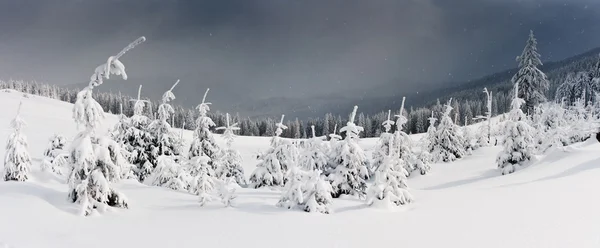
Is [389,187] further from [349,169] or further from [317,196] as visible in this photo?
[349,169]

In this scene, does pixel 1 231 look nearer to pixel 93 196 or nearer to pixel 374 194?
pixel 93 196

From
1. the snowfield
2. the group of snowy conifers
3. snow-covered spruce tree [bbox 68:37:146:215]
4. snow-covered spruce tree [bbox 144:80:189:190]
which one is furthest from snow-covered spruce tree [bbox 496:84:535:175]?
snow-covered spruce tree [bbox 68:37:146:215]

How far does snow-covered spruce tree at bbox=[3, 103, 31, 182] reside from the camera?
1775 centimetres

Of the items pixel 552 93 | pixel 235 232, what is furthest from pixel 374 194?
pixel 552 93

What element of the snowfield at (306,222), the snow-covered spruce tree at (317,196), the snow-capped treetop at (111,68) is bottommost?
the snowfield at (306,222)

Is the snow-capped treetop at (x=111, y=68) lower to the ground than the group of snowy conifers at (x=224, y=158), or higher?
higher

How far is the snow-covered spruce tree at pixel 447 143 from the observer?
120 ft

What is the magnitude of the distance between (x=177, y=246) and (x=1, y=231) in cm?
450

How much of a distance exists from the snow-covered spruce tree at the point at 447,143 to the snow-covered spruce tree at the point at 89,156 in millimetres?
32083

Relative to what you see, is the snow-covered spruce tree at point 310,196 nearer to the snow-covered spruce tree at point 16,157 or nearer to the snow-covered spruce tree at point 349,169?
the snow-covered spruce tree at point 349,169

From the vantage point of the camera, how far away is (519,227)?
1048 cm

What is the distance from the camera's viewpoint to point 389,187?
13789 mm

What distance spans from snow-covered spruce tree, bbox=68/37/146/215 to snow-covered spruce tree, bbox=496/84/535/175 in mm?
25529

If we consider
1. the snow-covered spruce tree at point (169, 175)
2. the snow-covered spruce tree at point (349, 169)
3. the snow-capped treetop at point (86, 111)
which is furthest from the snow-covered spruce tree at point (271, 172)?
the snow-capped treetop at point (86, 111)
